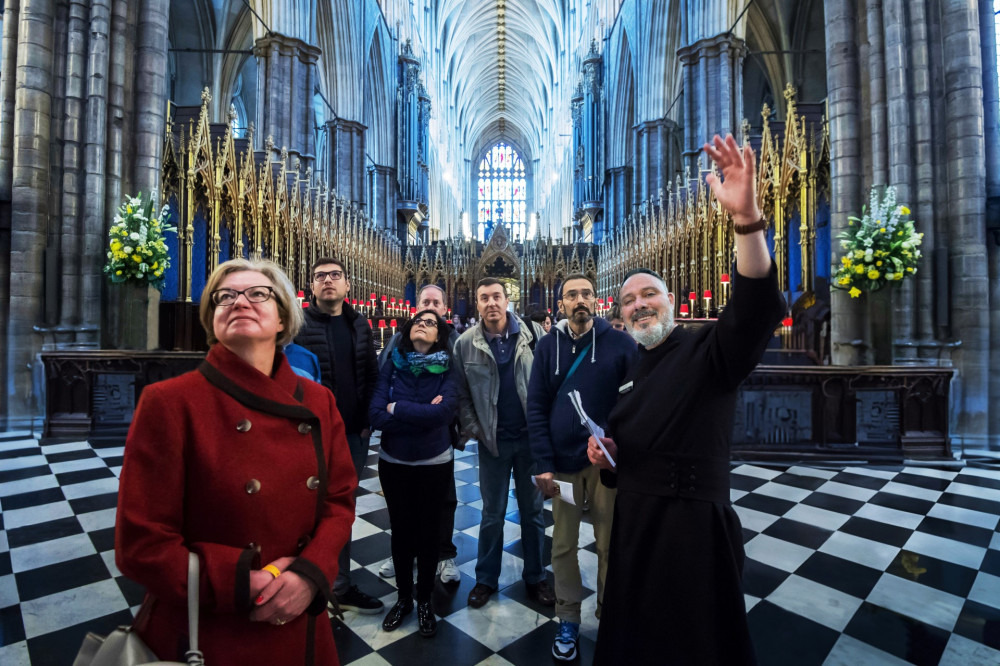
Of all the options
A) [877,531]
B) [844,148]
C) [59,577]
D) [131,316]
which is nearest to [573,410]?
[877,531]

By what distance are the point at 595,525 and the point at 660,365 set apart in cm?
96

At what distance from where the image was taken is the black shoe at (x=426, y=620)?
2146 millimetres

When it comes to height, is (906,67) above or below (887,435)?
above

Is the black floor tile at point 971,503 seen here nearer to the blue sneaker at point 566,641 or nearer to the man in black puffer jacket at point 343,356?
the blue sneaker at point 566,641

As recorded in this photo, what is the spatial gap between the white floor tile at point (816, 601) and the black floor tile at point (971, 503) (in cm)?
213

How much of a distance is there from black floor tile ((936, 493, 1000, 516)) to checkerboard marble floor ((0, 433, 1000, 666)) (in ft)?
0.04

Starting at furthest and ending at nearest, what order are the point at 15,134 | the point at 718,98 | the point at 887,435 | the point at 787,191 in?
the point at 718,98 → the point at 787,191 → the point at 15,134 → the point at 887,435

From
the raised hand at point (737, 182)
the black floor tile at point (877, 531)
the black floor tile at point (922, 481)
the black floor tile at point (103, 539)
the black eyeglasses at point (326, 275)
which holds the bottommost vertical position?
the black floor tile at point (877, 531)

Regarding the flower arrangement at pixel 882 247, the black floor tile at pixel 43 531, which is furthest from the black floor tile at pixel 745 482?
the black floor tile at pixel 43 531

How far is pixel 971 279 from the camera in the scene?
5.66m

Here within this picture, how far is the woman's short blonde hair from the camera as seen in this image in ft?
3.96

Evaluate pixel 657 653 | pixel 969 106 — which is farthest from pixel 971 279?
pixel 657 653

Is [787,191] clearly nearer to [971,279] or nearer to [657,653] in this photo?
[971,279]

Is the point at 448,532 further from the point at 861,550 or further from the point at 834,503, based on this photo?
the point at 834,503
